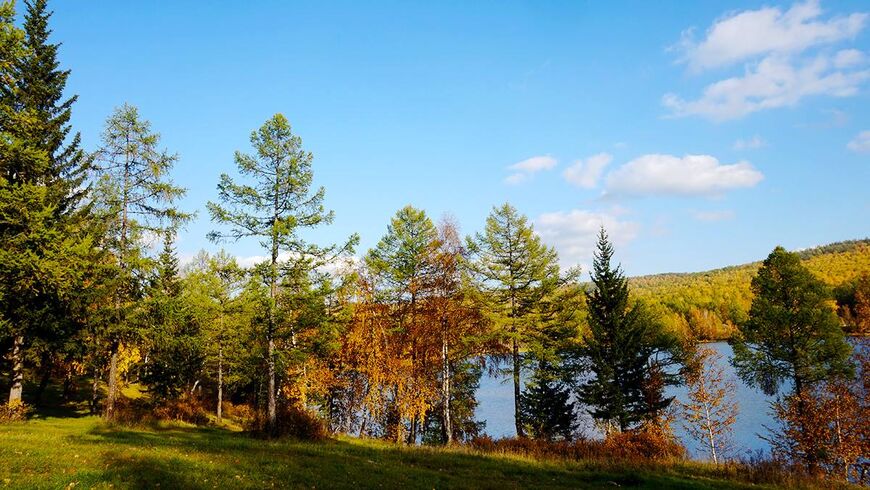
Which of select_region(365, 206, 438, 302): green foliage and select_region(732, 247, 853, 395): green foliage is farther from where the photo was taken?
select_region(732, 247, 853, 395): green foliage

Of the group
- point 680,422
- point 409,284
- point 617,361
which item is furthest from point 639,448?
point 680,422

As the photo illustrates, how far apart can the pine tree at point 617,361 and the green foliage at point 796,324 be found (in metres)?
7.71

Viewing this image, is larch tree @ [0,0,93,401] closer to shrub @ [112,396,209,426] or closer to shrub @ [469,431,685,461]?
shrub @ [112,396,209,426]

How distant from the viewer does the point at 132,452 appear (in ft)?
42.4

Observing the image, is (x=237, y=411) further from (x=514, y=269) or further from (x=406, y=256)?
(x=514, y=269)

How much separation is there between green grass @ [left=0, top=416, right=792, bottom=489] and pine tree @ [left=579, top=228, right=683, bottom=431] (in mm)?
11813

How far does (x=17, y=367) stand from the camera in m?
22.0

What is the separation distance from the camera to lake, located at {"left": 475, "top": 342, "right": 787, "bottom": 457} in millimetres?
35812

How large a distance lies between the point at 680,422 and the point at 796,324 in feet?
57.5

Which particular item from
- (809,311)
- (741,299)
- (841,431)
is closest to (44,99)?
(841,431)

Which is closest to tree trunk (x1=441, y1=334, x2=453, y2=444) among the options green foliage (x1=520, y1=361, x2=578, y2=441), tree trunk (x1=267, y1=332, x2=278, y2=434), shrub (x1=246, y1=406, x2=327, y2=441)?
shrub (x1=246, y1=406, x2=327, y2=441)

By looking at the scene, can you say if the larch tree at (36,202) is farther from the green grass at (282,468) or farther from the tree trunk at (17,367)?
the green grass at (282,468)

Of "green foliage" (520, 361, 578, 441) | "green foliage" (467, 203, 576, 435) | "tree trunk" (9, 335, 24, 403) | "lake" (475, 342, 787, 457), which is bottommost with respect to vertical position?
"lake" (475, 342, 787, 457)

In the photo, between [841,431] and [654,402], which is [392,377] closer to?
[654,402]
